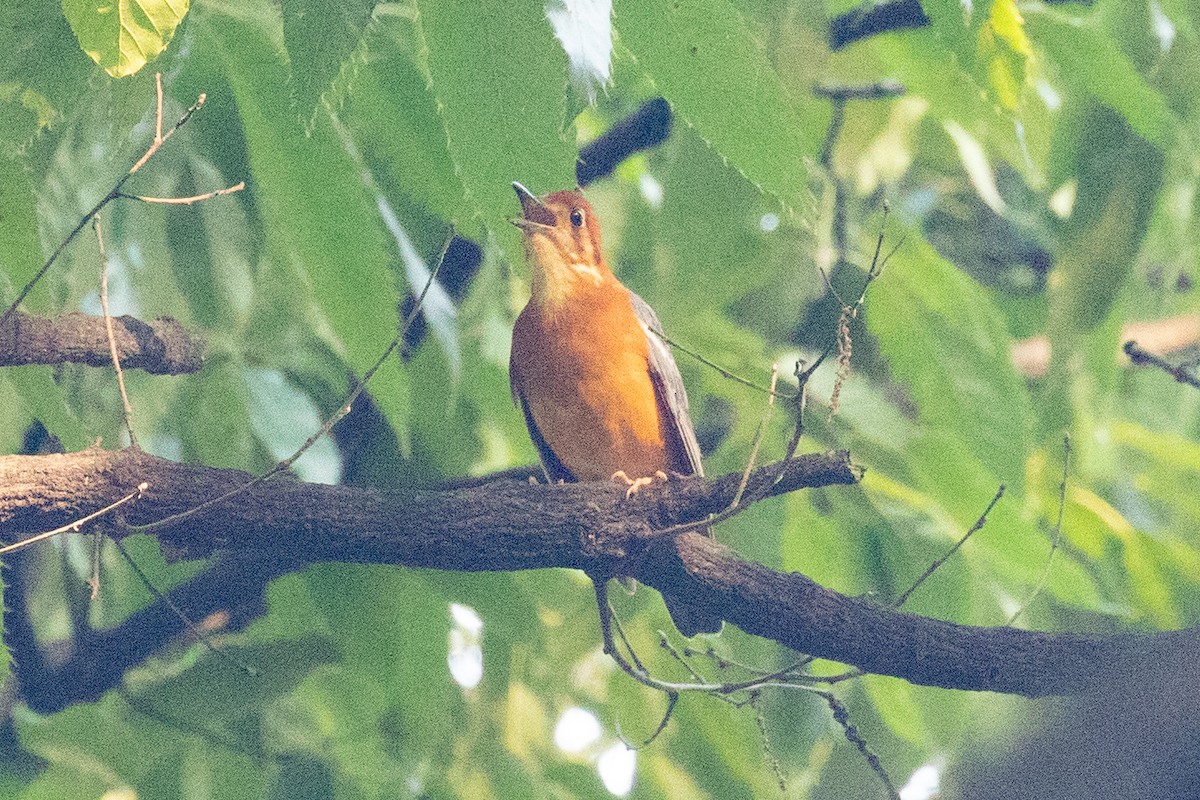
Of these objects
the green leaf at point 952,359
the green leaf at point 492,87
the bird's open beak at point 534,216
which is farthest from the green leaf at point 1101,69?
the green leaf at point 492,87

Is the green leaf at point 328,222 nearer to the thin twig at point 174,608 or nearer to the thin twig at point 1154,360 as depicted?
the thin twig at point 174,608

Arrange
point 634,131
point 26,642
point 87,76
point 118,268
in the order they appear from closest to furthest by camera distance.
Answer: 1. point 87,76
2. point 118,268
3. point 26,642
4. point 634,131

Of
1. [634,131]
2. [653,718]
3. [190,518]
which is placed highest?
[190,518]

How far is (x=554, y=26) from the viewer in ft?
7.66

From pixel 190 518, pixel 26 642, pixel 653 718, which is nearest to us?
pixel 190 518

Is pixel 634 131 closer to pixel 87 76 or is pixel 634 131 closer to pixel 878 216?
pixel 878 216

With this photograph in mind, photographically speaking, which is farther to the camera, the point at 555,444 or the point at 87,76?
the point at 555,444

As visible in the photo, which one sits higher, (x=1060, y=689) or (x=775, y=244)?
(x=775, y=244)

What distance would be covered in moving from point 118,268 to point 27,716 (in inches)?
76.6

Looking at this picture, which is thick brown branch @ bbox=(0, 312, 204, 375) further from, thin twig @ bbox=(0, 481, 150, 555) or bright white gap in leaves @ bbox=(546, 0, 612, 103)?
bright white gap in leaves @ bbox=(546, 0, 612, 103)

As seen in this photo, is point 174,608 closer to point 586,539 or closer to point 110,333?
point 110,333

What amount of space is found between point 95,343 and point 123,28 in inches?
57.1

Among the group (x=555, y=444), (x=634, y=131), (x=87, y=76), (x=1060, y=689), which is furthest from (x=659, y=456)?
(x=87, y=76)

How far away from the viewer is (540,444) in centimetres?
545
